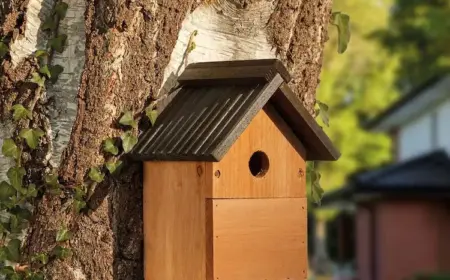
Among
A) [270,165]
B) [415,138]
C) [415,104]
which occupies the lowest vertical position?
[270,165]

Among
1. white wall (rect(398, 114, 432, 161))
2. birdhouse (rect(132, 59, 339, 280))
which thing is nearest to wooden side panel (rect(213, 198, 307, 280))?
birdhouse (rect(132, 59, 339, 280))

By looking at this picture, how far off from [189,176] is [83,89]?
0.50 meters

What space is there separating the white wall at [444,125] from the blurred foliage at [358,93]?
3776 millimetres

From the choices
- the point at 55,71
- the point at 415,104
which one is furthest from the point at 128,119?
the point at 415,104

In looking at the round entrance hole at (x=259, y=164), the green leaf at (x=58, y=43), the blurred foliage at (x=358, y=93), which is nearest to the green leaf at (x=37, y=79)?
the green leaf at (x=58, y=43)

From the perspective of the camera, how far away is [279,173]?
4.45m

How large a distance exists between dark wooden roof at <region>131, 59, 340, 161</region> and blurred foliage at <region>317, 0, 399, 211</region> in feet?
89.5

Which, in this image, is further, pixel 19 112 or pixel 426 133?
pixel 426 133

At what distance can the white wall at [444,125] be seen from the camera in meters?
28.2

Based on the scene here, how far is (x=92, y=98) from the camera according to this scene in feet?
13.7

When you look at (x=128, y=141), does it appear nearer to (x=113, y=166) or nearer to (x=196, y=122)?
(x=113, y=166)

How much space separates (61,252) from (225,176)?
653 millimetres

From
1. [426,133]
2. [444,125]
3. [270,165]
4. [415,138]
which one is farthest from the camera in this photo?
[415,138]

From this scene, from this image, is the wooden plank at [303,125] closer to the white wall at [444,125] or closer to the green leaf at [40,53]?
the green leaf at [40,53]
